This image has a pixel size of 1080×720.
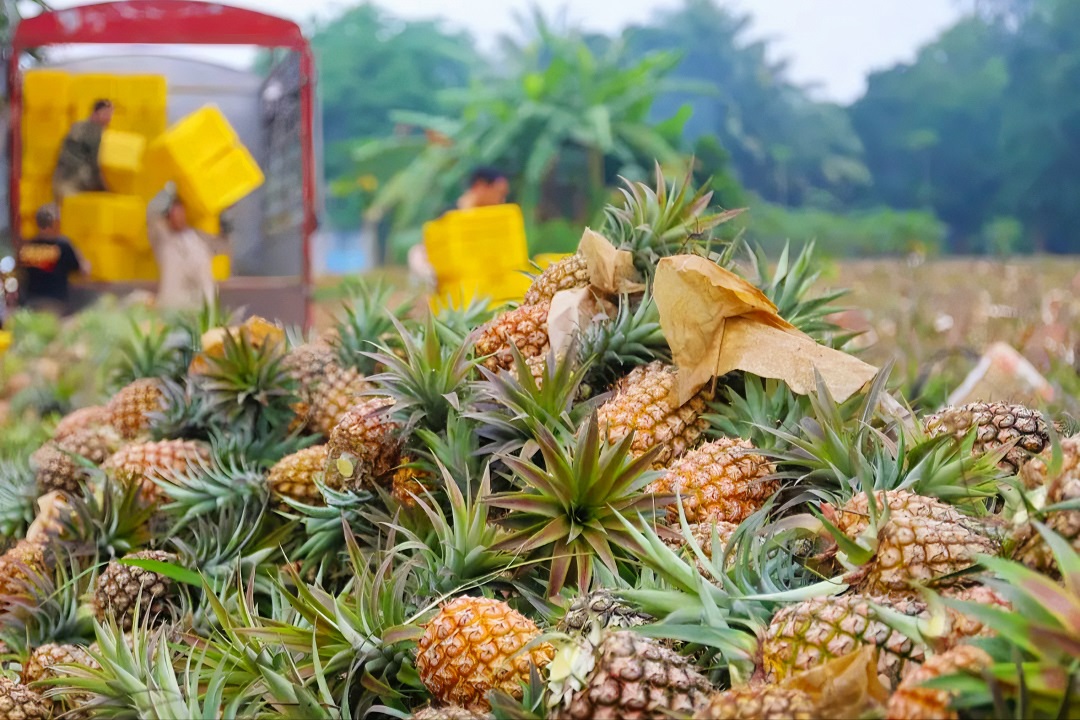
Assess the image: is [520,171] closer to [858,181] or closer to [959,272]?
[959,272]

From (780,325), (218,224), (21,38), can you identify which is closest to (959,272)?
(218,224)

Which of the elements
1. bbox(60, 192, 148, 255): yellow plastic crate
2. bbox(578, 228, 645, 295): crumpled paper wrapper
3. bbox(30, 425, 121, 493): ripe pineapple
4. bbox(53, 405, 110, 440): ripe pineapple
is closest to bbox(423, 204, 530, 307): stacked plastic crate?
bbox(60, 192, 148, 255): yellow plastic crate

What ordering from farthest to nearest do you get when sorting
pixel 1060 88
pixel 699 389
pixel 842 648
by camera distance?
pixel 1060 88
pixel 699 389
pixel 842 648

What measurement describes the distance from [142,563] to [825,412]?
1376 millimetres

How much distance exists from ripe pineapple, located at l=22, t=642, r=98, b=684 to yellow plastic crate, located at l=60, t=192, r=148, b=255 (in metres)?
10.7

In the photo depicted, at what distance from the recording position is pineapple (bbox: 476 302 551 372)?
2088mm

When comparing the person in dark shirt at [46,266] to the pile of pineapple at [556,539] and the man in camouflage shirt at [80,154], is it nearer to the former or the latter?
the man in camouflage shirt at [80,154]

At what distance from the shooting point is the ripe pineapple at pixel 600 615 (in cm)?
134

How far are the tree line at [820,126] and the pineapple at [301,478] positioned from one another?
62.4 ft

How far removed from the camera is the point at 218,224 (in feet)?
39.9

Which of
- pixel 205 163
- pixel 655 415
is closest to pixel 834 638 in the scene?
pixel 655 415

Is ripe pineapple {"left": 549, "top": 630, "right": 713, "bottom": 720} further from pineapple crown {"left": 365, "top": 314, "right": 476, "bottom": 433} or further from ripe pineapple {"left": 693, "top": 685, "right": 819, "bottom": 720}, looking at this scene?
pineapple crown {"left": 365, "top": 314, "right": 476, "bottom": 433}

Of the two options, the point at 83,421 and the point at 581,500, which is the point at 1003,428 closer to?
the point at 581,500

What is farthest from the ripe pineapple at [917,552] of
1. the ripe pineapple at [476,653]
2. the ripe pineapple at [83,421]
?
the ripe pineapple at [83,421]
